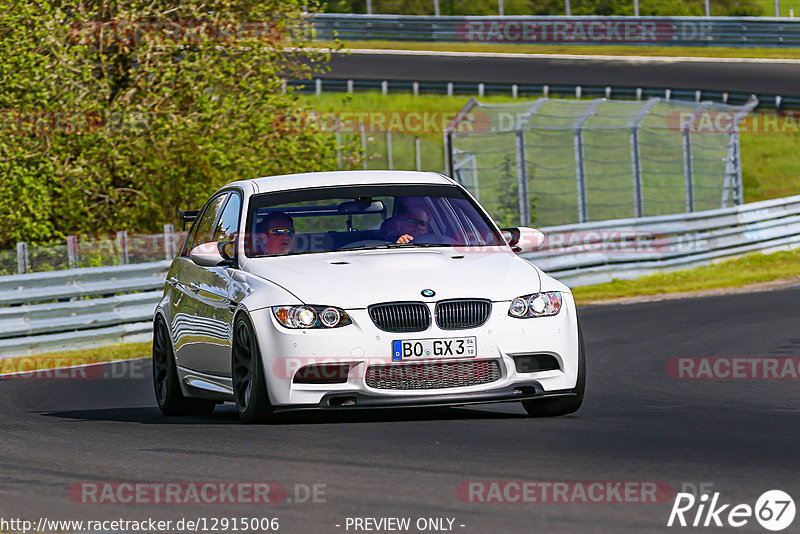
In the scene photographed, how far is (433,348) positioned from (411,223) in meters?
1.53

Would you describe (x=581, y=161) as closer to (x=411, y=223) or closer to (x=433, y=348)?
(x=411, y=223)

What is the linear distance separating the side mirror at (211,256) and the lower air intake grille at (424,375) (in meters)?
1.57

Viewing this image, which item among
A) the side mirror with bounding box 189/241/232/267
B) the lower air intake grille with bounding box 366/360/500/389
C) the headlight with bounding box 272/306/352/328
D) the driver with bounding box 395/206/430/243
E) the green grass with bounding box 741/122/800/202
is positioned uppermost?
the driver with bounding box 395/206/430/243

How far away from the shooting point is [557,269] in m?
22.6

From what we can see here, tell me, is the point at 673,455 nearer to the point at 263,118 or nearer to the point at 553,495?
the point at 553,495

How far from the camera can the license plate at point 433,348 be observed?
27.2 ft

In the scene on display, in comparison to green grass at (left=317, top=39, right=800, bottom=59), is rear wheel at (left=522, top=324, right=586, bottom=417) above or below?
above

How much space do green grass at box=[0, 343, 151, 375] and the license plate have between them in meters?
8.33

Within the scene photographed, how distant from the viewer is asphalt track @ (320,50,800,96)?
4047cm

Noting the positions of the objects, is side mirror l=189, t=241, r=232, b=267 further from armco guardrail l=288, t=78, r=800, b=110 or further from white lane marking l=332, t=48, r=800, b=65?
white lane marking l=332, t=48, r=800, b=65

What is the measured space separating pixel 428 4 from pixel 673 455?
43669 mm

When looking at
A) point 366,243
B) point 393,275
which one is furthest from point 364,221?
point 393,275

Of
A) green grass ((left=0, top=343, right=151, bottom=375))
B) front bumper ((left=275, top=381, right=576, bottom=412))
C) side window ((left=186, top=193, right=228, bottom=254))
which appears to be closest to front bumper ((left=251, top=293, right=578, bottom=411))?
front bumper ((left=275, top=381, right=576, bottom=412))

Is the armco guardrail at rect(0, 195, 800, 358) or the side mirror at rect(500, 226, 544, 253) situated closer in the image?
the side mirror at rect(500, 226, 544, 253)
